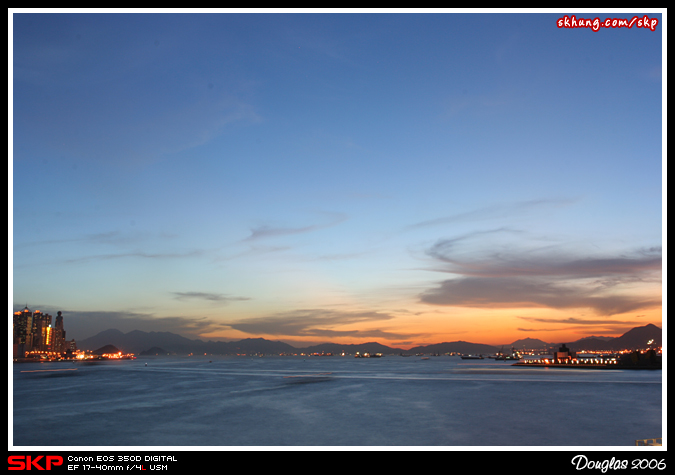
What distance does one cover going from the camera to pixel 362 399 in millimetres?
51719

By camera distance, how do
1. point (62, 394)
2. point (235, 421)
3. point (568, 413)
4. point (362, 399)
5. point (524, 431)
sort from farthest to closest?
point (62, 394)
point (362, 399)
point (568, 413)
point (235, 421)
point (524, 431)

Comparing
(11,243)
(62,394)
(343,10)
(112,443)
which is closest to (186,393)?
(62,394)

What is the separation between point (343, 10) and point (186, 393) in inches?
2346

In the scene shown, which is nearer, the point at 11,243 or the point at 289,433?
the point at 11,243

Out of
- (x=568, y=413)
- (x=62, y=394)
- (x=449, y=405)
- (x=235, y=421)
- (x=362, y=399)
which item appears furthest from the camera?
(x=62, y=394)
